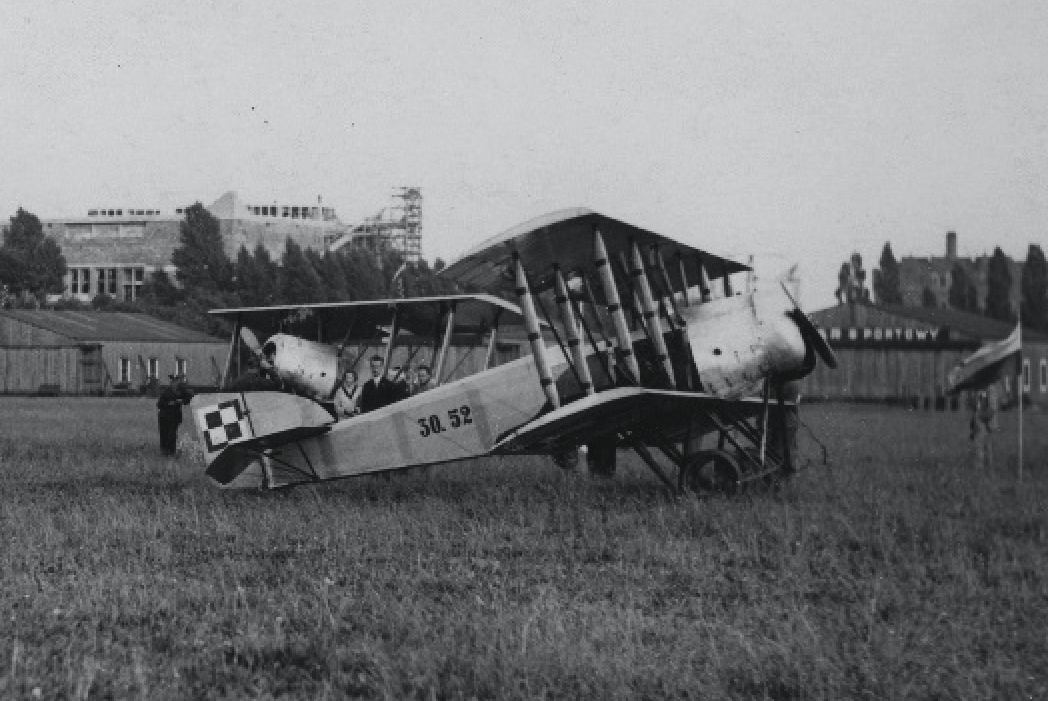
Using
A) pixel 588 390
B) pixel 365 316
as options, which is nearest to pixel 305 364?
pixel 365 316

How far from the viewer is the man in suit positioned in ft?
47.9

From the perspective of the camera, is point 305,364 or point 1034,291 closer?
point 1034,291

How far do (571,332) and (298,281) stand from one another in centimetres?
6105

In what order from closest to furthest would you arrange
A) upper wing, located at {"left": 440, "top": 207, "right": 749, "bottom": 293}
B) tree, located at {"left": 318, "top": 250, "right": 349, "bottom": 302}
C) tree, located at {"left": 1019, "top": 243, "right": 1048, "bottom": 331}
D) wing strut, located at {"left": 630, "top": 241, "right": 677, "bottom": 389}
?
tree, located at {"left": 1019, "top": 243, "right": 1048, "bottom": 331}
upper wing, located at {"left": 440, "top": 207, "right": 749, "bottom": 293}
wing strut, located at {"left": 630, "top": 241, "right": 677, "bottom": 389}
tree, located at {"left": 318, "top": 250, "right": 349, "bottom": 302}

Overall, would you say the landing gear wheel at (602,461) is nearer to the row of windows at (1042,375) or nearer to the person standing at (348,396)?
the person standing at (348,396)

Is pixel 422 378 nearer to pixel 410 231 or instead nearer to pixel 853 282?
pixel 853 282

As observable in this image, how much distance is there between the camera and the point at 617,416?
37.7 ft

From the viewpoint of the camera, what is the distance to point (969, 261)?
35.7 ft

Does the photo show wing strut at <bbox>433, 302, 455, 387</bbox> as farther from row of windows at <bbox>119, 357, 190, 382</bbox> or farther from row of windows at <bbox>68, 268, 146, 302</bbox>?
row of windows at <bbox>68, 268, 146, 302</bbox>

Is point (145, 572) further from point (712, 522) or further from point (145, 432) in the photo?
point (145, 432)

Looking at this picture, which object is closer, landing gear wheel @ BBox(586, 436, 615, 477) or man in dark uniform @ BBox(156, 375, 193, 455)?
landing gear wheel @ BBox(586, 436, 615, 477)

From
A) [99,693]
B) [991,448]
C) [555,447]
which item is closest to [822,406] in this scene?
[991,448]

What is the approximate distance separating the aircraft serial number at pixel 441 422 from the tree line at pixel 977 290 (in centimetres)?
400

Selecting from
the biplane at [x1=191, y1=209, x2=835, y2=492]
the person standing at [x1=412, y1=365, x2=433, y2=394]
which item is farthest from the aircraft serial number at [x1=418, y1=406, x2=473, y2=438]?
the person standing at [x1=412, y1=365, x2=433, y2=394]
